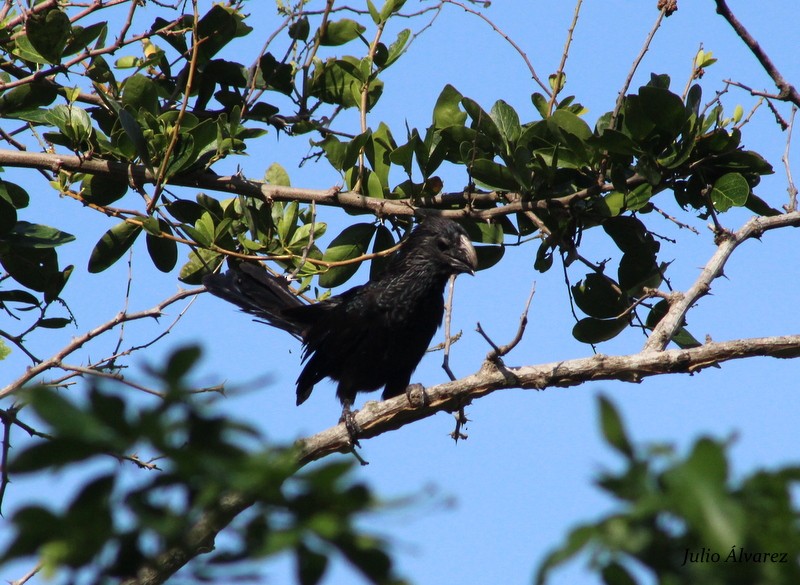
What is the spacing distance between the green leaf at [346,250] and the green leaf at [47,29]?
143cm

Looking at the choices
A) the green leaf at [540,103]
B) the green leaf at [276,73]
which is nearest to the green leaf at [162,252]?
the green leaf at [276,73]

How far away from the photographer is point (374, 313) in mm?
4742

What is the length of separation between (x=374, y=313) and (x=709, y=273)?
82.0 inches

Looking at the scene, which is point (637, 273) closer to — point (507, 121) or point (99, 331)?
point (507, 121)

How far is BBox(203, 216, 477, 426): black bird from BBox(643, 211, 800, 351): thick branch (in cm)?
174

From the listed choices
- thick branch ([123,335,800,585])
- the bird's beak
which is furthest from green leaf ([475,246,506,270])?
thick branch ([123,335,800,585])

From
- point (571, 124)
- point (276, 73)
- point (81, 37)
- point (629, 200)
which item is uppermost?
point (276, 73)

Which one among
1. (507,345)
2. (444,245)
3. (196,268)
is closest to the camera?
(507,345)

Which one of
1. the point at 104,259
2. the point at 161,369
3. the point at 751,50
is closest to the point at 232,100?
the point at 104,259

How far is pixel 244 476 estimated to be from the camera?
85 centimetres

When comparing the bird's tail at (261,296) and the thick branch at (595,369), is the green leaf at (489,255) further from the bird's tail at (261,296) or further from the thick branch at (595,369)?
the thick branch at (595,369)

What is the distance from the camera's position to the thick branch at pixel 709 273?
2.97 m

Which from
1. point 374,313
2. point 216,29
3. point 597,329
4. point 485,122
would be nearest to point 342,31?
point 216,29

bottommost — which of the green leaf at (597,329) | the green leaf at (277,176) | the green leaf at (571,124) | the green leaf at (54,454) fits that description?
the green leaf at (54,454)
